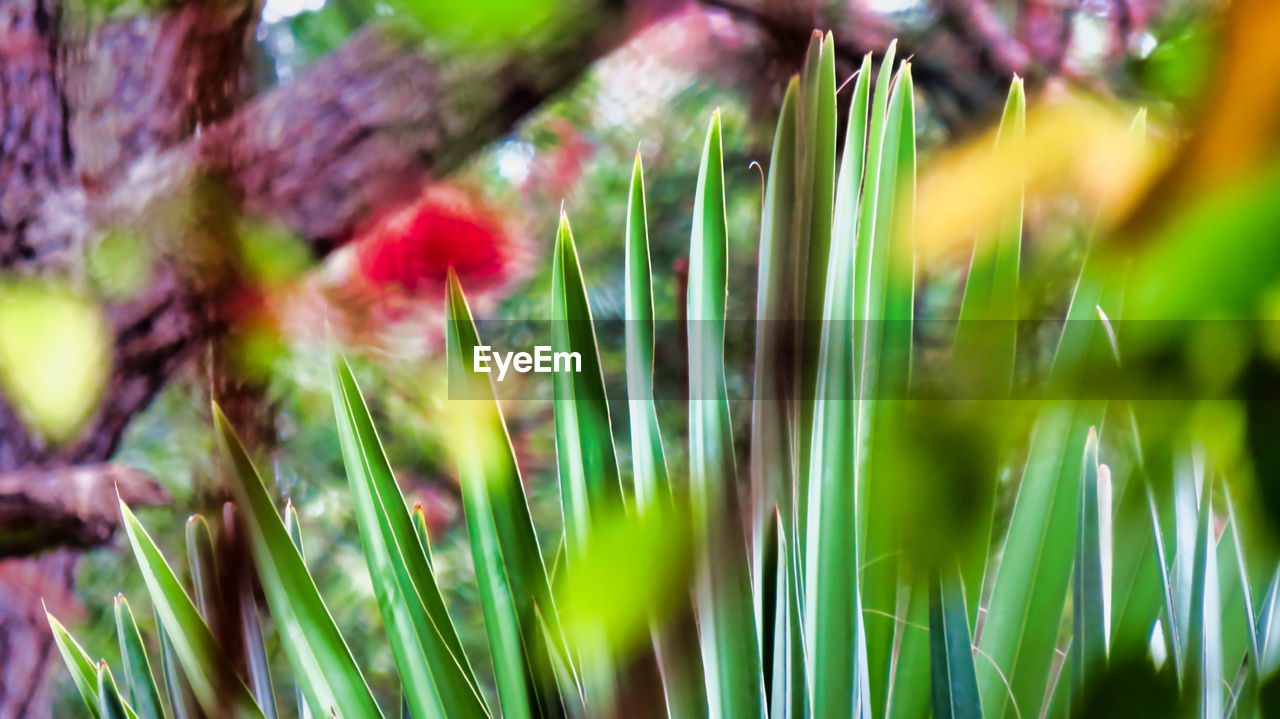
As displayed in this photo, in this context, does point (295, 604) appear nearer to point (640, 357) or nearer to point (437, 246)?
point (640, 357)

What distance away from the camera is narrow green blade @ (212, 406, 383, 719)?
0.22m

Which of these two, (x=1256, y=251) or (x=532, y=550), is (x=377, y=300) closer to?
(x=532, y=550)

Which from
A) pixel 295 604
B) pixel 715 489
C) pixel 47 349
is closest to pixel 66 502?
pixel 47 349

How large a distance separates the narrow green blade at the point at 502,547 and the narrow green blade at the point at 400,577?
15 millimetres

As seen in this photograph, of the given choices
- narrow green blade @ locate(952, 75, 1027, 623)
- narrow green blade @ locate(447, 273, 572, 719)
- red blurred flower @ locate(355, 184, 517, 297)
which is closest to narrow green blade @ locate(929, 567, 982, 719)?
narrow green blade @ locate(952, 75, 1027, 623)

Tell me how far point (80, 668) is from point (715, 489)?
256 mm

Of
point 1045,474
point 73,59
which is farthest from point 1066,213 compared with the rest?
point 73,59

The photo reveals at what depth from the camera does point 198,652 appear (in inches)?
9.0

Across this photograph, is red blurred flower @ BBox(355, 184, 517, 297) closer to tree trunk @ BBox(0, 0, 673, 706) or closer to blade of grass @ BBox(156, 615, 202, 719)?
tree trunk @ BBox(0, 0, 673, 706)

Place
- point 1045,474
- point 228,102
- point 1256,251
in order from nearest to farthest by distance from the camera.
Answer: point 1256,251 → point 1045,474 → point 228,102

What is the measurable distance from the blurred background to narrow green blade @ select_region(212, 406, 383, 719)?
0.78ft

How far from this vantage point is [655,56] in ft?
1.72

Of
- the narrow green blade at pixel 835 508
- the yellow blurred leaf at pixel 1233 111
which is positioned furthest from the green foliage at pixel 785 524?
the yellow blurred leaf at pixel 1233 111

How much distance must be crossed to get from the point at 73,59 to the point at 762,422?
0.44 meters
